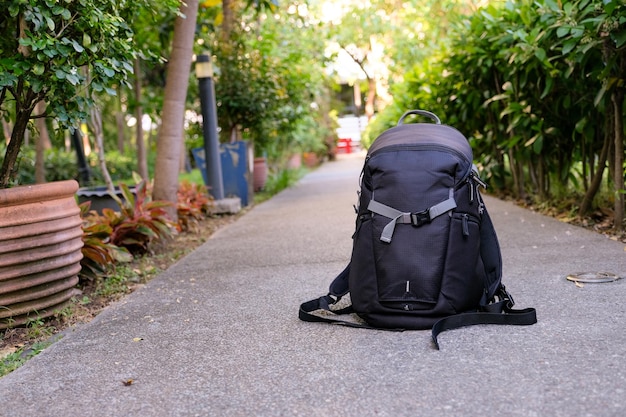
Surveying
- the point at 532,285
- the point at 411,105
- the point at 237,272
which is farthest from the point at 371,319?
the point at 411,105

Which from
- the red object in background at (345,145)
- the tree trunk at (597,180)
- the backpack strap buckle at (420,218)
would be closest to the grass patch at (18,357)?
the backpack strap buckle at (420,218)

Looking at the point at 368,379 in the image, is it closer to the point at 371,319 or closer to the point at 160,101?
the point at 371,319

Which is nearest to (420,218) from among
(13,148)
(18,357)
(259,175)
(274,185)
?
(18,357)

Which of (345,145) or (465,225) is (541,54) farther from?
(345,145)

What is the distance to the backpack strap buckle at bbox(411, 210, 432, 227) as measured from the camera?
10.6 feet

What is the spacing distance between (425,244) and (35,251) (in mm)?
2248

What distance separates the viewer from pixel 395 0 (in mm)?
24266

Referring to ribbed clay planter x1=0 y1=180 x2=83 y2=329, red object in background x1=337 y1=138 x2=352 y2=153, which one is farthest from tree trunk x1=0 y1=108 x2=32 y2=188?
red object in background x1=337 y1=138 x2=352 y2=153

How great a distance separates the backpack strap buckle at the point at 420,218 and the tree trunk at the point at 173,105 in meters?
4.34

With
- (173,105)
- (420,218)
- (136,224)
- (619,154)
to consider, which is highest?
(173,105)

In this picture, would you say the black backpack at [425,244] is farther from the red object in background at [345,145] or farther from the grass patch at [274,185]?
the red object in background at [345,145]

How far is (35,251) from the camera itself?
386cm

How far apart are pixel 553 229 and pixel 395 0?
2001 centimetres

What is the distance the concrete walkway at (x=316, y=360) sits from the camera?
2451 mm
